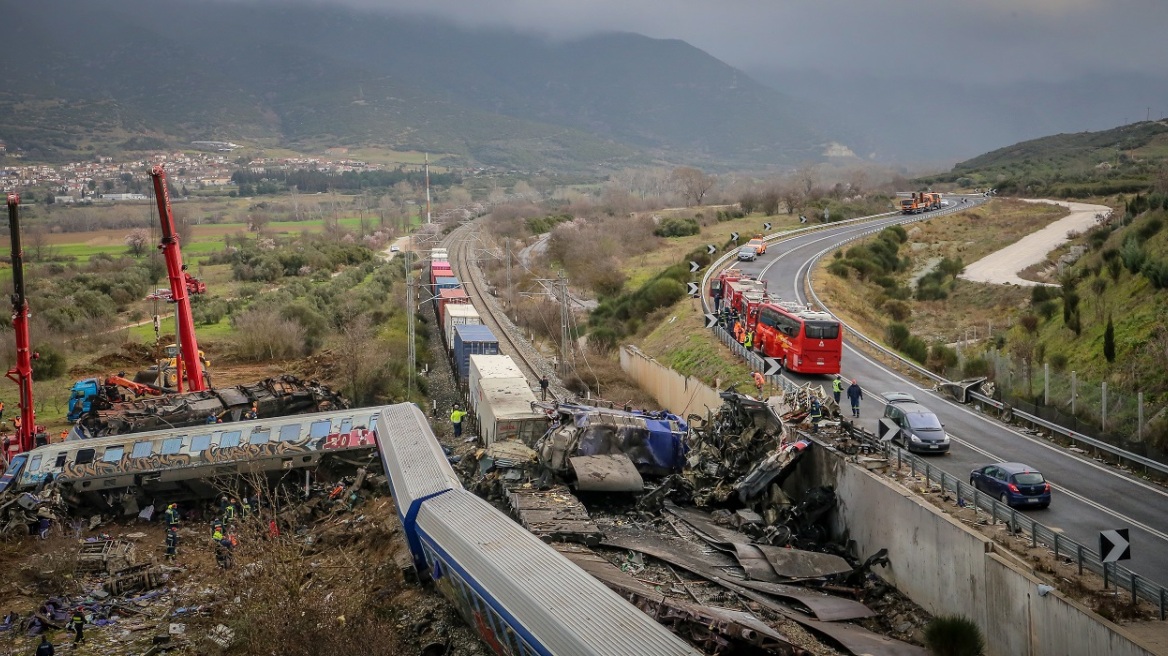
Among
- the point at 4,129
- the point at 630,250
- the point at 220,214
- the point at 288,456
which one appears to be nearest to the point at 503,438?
the point at 288,456

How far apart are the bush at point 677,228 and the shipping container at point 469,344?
145 ft

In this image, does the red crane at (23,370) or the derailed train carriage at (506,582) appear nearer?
the derailed train carriage at (506,582)

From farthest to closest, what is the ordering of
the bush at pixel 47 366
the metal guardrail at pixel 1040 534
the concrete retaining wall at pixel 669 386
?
the bush at pixel 47 366, the concrete retaining wall at pixel 669 386, the metal guardrail at pixel 1040 534

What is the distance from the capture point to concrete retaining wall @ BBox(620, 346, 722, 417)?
1313 inches

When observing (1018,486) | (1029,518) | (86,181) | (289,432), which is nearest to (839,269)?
(289,432)

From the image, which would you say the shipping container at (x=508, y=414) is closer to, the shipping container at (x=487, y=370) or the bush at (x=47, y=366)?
the shipping container at (x=487, y=370)

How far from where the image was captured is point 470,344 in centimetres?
4097

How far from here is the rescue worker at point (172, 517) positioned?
91.3 feet

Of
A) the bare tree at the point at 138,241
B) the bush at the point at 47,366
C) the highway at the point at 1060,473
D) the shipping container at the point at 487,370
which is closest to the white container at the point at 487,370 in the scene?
the shipping container at the point at 487,370

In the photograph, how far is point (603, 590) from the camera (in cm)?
1370

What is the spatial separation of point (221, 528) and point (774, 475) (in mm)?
15444

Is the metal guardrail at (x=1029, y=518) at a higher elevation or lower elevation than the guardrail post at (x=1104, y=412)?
lower

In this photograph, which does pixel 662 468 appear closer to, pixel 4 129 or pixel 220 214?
pixel 220 214

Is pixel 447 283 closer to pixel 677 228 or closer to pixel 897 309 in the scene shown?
pixel 897 309
